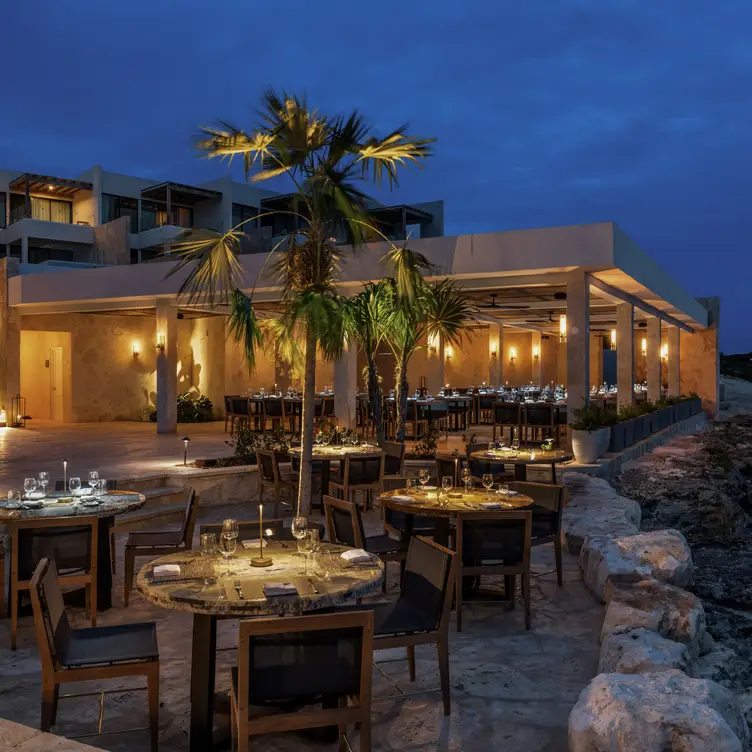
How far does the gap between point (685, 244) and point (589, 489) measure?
359 feet

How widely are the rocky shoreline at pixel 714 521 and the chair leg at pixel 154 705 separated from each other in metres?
2.72

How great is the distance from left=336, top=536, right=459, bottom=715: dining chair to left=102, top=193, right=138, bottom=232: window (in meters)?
28.5

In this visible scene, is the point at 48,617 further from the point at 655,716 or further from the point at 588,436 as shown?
the point at 588,436

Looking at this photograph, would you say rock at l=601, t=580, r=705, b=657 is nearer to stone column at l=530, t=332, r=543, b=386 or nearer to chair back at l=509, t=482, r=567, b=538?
chair back at l=509, t=482, r=567, b=538

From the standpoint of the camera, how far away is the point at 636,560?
5.37 m

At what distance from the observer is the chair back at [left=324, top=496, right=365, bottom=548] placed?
15.9 feet

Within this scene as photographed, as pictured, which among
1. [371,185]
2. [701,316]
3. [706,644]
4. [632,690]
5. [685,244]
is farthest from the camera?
[685,244]

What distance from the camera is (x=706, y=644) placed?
15.9 ft

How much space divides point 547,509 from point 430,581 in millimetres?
2342

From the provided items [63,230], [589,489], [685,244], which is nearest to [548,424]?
[589,489]

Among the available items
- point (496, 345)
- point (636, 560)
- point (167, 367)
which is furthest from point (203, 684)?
point (496, 345)

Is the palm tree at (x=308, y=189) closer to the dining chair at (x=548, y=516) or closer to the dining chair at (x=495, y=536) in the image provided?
the dining chair at (x=548, y=516)

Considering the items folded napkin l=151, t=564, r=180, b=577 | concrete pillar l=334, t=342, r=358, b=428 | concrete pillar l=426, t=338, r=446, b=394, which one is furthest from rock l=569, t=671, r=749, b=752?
concrete pillar l=426, t=338, r=446, b=394

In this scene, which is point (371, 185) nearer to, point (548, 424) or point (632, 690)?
point (632, 690)
